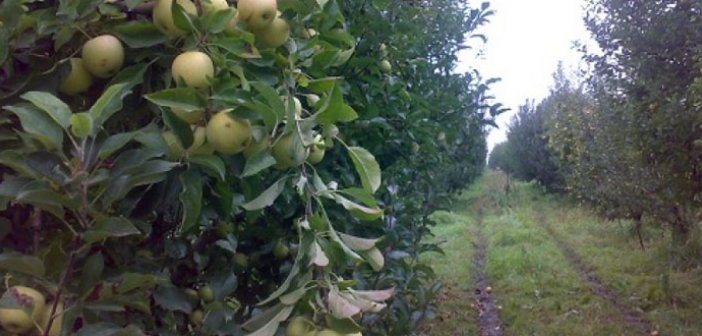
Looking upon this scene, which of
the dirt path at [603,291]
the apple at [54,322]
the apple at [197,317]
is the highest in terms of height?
the apple at [54,322]

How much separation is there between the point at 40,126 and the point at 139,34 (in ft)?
0.67

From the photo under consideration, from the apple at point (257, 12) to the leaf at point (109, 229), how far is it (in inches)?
14.2

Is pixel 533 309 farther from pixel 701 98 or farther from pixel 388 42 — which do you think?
pixel 388 42

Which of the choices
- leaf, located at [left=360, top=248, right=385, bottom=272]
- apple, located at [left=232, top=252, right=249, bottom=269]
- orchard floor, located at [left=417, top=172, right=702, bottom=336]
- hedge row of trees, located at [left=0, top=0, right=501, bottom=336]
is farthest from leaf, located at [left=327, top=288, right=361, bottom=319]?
orchard floor, located at [left=417, top=172, right=702, bottom=336]

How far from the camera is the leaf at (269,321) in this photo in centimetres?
100

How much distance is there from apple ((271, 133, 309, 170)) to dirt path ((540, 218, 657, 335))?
21.1 feet

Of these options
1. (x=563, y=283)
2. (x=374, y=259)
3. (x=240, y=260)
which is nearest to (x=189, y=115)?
(x=374, y=259)

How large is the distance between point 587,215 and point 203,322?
57.1 ft

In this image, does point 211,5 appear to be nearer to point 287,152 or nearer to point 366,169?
point 287,152

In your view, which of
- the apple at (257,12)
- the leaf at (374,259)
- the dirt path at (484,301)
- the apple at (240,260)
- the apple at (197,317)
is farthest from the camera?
the dirt path at (484,301)

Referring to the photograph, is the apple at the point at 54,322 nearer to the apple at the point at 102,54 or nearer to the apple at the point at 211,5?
the apple at the point at 102,54

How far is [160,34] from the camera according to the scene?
102cm

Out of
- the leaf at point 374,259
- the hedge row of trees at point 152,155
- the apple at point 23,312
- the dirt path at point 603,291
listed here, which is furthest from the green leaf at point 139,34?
the dirt path at point 603,291

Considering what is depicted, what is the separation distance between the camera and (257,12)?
3.52 feet
